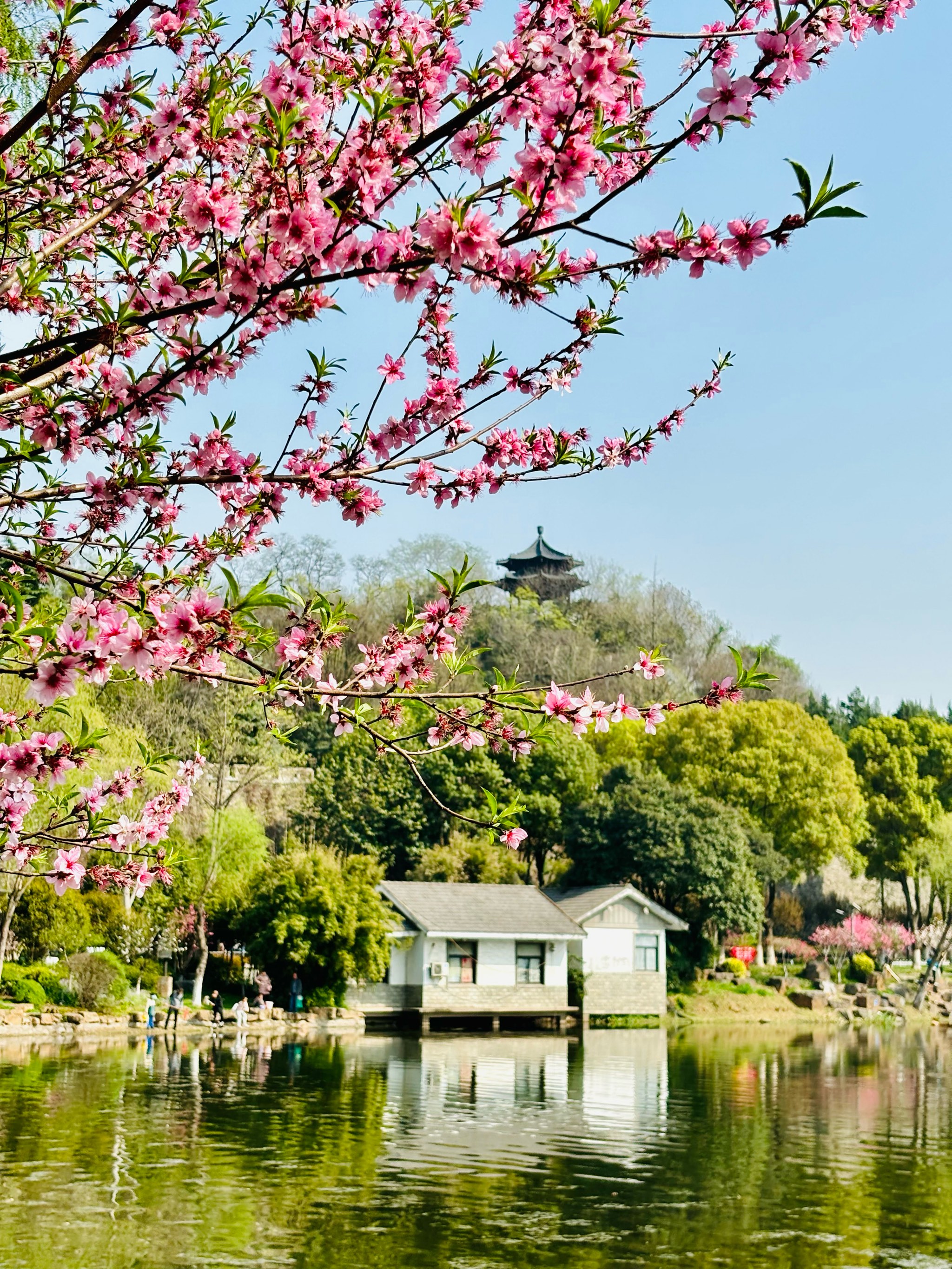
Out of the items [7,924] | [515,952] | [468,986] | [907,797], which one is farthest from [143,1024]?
[907,797]

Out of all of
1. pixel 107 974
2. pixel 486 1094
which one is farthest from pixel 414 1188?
pixel 107 974

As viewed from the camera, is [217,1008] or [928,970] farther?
[928,970]

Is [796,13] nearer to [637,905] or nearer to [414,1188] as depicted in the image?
[414,1188]

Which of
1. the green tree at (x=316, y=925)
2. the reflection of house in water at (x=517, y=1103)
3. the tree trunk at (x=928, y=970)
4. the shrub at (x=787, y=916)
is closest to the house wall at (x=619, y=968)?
the green tree at (x=316, y=925)

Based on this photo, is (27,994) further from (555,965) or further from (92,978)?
(555,965)

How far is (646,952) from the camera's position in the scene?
147 ft

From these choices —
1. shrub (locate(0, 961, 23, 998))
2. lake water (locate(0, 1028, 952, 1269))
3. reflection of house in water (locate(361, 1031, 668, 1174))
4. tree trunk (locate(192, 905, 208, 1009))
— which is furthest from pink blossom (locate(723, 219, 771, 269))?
tree trunk (locate(192, 905, 208, 1009))

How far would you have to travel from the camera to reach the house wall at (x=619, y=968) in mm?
43781

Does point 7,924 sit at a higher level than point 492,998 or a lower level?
higher

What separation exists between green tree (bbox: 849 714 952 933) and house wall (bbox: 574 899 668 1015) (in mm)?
18999

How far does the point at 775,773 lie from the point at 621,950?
13.0 m

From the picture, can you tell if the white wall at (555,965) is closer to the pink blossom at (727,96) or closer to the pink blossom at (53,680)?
the pink blossom at (53,680)

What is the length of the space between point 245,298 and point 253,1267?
29.0 feet

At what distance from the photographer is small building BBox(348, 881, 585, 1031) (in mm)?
40219
